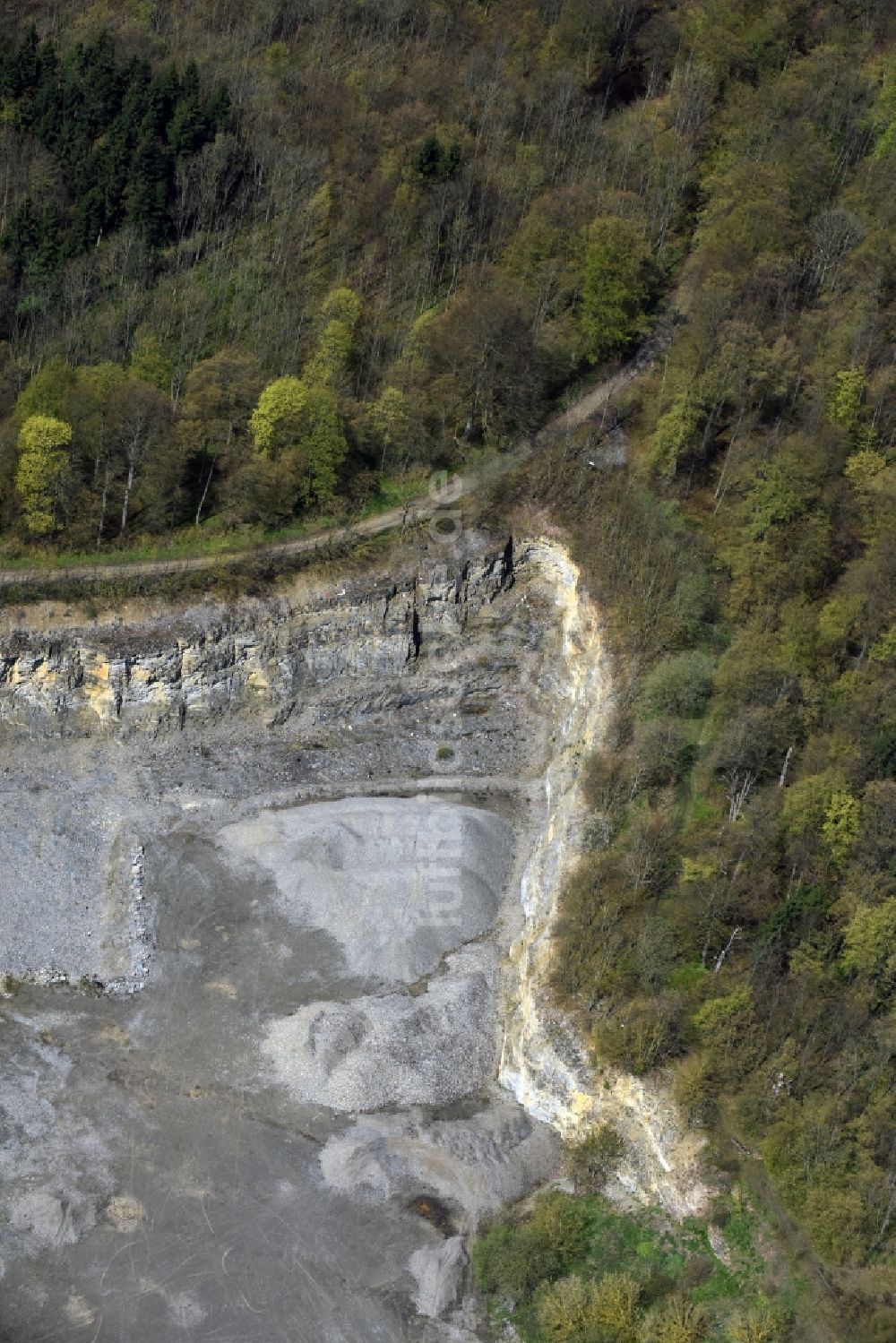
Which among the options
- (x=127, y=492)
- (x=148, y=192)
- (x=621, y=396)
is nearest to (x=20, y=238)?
(x=148, y=192)

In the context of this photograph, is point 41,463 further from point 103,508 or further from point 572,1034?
point 572,1034

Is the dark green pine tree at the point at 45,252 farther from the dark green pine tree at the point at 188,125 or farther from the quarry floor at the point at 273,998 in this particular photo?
the quarry floor at the point at 273,998

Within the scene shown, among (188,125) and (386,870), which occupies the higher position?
(188,125)

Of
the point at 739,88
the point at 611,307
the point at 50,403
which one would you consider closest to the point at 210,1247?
the point at 50,403

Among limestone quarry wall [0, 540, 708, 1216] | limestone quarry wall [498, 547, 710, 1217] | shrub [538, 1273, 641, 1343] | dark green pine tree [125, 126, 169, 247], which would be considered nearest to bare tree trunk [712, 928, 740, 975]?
limestone quarry wall [498, 547, 710, 1217]

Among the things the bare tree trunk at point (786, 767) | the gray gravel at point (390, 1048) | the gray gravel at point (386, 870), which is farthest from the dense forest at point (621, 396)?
the gray gravel at point (386, 870)

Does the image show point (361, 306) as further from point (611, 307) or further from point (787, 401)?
point (787, 401)

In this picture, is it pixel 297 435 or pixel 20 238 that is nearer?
pixel 297 435
